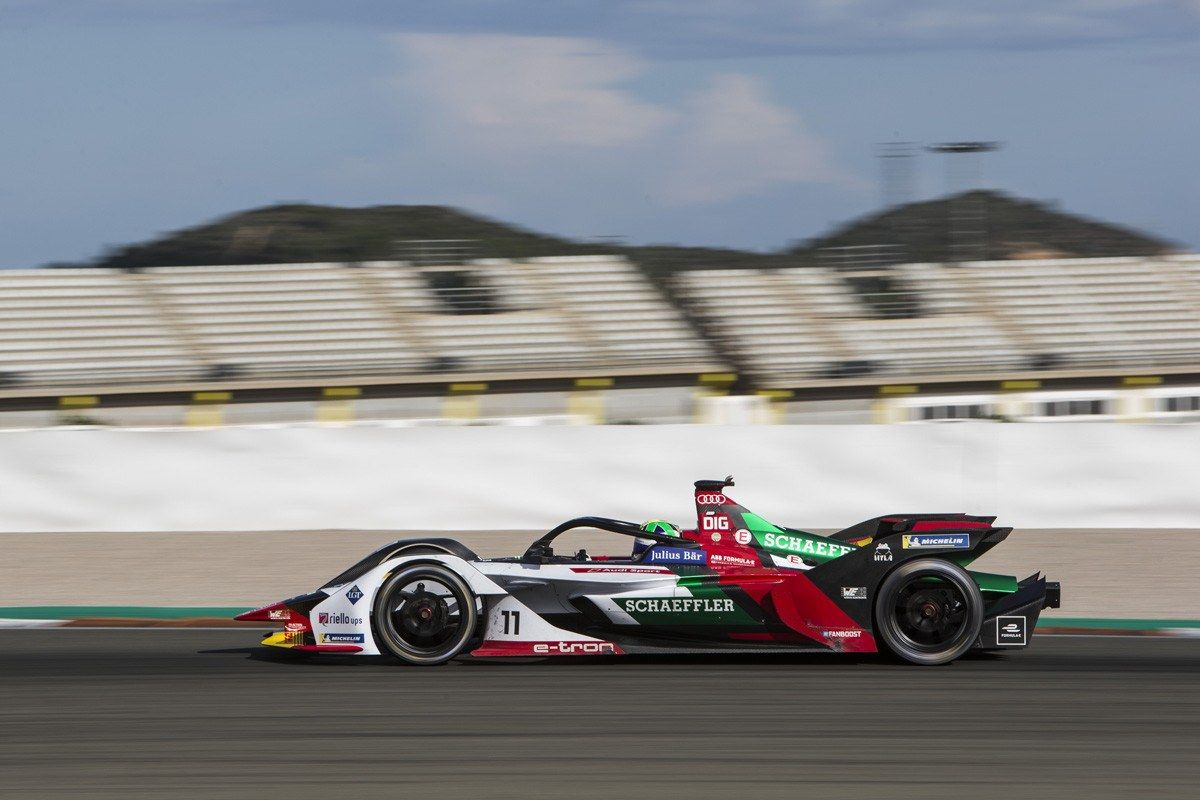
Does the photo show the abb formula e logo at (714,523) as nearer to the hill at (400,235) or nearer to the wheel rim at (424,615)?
the wheel rim at (424,615)

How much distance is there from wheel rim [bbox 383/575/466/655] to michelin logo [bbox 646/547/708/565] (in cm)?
104

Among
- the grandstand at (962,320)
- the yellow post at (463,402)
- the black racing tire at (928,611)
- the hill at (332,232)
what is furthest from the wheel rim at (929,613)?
the hill at (332,232)

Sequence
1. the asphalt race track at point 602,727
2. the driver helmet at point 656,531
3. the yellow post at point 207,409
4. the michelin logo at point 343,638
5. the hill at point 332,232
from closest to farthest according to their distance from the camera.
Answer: the asphalt race track at point 602,727 → the michelin logo at point 343,638 → the driver helmet at point 656,531 → the yellow post at point 207,409 → the hill at point 332,232

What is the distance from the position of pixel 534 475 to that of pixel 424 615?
21.0ft

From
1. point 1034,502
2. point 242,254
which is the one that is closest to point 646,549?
point 1034,502

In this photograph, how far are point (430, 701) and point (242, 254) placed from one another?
58975 mm

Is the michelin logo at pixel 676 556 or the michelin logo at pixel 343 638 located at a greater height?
the michelin logo at pixel 676 556

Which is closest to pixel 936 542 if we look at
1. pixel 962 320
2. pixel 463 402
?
pixel 463 402

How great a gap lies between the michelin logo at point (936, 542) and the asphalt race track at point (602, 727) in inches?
24.3

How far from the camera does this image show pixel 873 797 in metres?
4.71

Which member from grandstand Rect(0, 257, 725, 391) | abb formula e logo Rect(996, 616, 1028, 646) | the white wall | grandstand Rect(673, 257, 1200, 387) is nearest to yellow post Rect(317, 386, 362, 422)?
grandstand Rect(0, 257, 725, 391)

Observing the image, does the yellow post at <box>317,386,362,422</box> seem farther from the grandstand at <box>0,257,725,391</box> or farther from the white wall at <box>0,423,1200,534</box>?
the white wall at <box>0,423,1200,534</box>

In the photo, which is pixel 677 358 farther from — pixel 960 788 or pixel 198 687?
pixel 960 788

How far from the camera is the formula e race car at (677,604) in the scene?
7.07 metres
